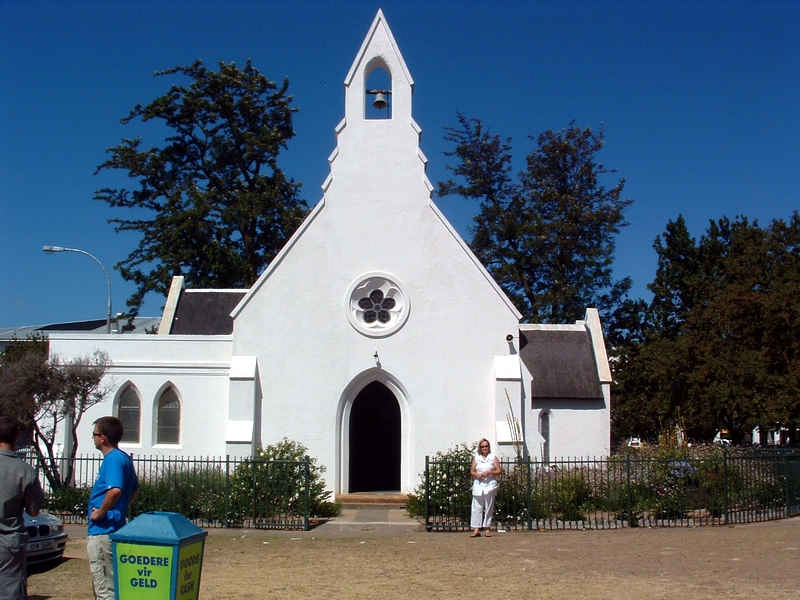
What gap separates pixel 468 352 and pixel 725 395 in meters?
9.23

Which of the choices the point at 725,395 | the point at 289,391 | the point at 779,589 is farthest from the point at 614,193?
the point at 779,589

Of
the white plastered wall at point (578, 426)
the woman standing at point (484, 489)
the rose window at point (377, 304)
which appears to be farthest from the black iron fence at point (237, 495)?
the white plastered wall at point (578, 426)

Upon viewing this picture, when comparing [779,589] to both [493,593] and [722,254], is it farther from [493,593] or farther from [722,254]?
[722,254]

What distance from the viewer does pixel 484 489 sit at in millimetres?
17375

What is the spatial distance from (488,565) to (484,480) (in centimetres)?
381

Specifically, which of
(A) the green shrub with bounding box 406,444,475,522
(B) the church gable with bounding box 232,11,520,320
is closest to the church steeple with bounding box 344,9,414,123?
(B) the church gable with bounding box 232,11,520,320

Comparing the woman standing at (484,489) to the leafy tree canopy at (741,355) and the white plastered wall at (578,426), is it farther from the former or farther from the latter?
the leafy tree canopy at (741,355)

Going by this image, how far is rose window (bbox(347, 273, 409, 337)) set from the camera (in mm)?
23875

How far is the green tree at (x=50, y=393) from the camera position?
20609 millimetres

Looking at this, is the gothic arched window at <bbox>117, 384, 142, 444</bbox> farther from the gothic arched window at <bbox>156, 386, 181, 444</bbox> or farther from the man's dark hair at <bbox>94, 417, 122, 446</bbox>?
the man's dark hair at <bbox>94, 417, 122, 446</bbox>

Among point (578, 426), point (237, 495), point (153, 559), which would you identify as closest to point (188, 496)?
point (237, 495)

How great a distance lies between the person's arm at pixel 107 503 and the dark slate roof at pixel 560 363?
1877 centimetres

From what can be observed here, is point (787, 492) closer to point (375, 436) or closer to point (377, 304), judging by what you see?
point (377, 304)

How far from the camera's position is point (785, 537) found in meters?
16.2
